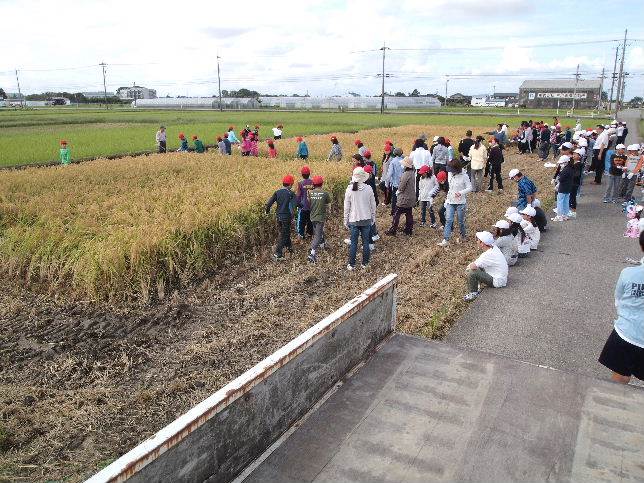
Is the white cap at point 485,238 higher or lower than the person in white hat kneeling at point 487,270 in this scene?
higher

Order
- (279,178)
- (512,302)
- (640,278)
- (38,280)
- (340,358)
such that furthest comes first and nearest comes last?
(279,178), (38,280), (512,302), (340,358), (640,278)

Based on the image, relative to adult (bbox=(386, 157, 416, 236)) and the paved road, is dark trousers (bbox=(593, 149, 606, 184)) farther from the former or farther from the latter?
adult (bbox=(386, 157, 416, 236))

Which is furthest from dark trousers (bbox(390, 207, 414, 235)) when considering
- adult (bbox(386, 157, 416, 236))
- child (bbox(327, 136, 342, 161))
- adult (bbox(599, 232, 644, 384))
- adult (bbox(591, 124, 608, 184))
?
adult (bbox(591, 124, 608, 184))

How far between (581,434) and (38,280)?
7848mm

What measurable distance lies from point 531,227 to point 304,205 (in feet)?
13.7

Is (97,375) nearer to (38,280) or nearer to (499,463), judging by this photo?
(38,280)

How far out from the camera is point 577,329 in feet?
18.9

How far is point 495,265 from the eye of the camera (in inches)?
275

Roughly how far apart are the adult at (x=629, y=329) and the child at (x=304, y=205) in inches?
232

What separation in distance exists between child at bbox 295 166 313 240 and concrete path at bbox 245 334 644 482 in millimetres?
5271

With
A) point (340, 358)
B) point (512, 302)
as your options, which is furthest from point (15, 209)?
point (512, 302)

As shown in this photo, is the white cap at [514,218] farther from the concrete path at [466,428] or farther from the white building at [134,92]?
the white building at [134,92]

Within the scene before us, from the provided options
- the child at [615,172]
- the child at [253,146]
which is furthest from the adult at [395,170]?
the child at [253,146]

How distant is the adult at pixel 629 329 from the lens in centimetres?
378
